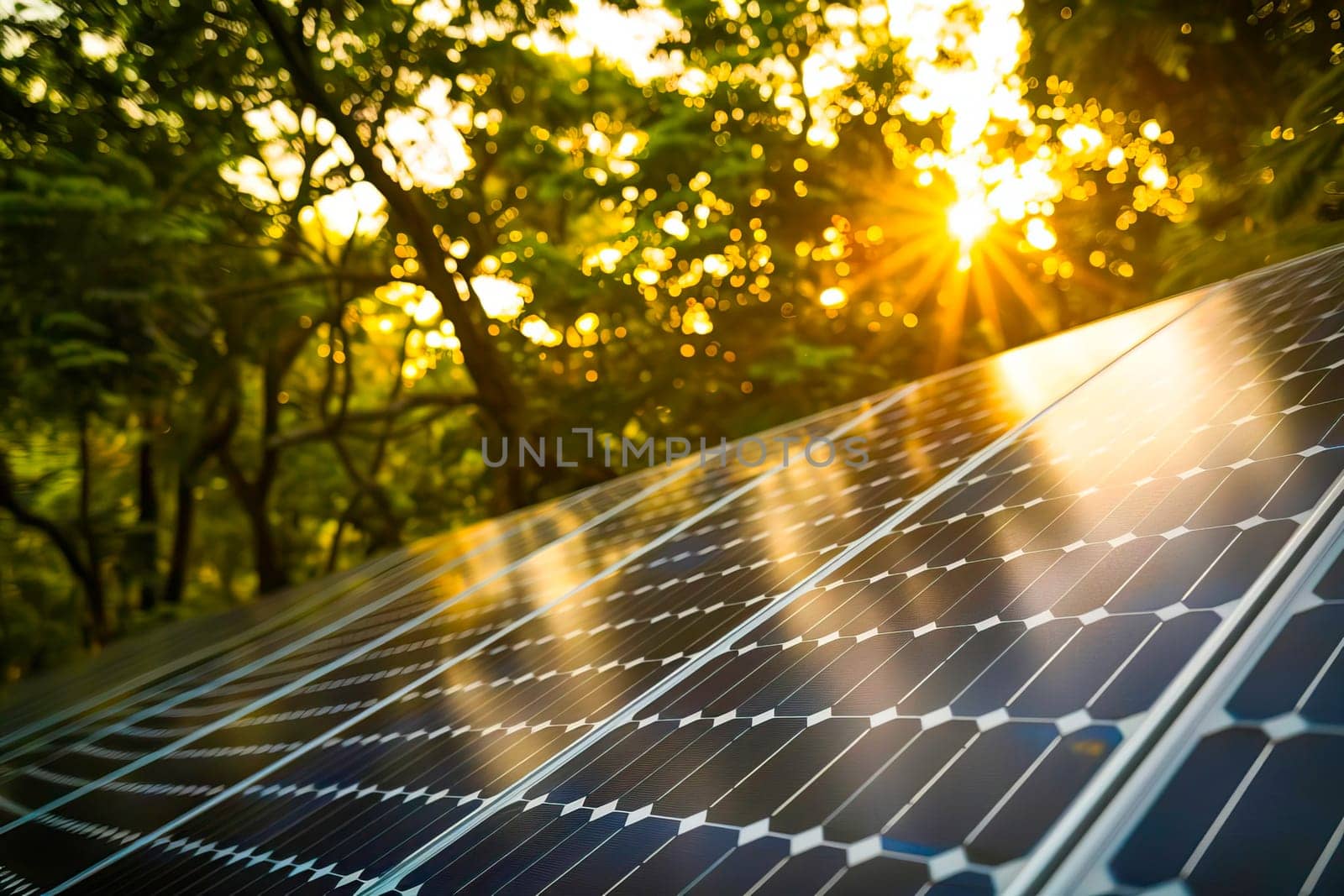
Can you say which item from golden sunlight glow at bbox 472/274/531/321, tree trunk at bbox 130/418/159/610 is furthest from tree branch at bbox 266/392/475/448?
tree trunk at bbox 130/418/159/610

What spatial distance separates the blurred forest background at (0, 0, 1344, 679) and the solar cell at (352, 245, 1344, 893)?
10108 mm

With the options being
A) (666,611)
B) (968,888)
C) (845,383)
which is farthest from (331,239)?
(968,888)

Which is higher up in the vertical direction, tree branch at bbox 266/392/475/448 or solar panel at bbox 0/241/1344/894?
tree branch at bbox 266/392/475/448

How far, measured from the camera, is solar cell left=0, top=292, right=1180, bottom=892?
2.82m

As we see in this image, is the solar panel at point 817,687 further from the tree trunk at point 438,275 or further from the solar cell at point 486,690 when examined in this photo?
the tree trunk at point 438,275

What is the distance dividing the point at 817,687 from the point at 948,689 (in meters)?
0.40

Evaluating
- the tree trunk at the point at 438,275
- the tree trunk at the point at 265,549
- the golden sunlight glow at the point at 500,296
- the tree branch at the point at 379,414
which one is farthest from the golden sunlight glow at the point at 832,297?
the tree trunk at the point at 265,549

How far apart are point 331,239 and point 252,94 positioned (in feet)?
23.1

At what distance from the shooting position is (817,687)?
7.47ft

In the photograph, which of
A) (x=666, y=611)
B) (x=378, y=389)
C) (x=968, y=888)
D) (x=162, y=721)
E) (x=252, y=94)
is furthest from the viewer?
(x=378, y=389)

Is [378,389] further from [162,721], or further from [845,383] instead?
[162,721]

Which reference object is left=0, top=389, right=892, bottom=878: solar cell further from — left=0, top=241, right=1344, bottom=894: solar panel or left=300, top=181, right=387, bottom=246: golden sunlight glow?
left=300, top=181, right=387, bottom=246: golden sunlight glow

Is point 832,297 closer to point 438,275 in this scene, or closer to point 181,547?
point 438,275

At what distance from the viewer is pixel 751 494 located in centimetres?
570
